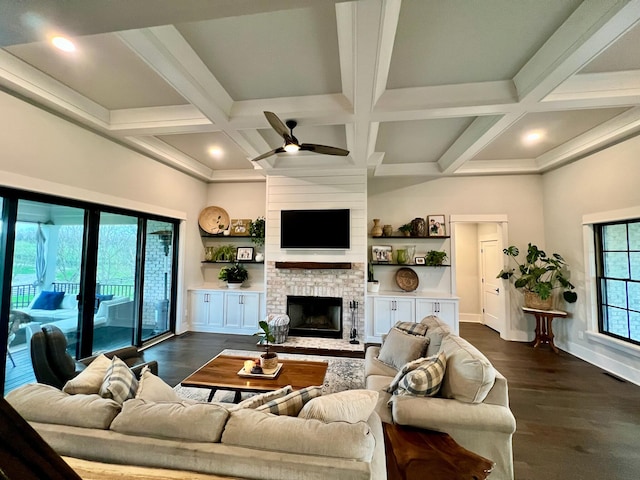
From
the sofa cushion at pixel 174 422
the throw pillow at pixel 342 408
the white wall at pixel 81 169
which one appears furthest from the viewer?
the white wall at pixel 81 169

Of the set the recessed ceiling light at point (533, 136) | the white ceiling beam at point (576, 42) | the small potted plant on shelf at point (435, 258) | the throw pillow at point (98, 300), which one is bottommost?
the throw pillow at point (98, 300)

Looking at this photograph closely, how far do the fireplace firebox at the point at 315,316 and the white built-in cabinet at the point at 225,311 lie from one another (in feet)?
2.07

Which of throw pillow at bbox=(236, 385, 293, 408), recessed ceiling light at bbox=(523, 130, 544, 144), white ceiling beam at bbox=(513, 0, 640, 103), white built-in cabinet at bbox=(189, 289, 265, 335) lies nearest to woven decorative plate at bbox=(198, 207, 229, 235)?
white built-in cabinet at bbox=(189, 289, 265, 335)

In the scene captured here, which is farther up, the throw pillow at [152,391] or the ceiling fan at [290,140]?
the ceiling fan at [290,140]

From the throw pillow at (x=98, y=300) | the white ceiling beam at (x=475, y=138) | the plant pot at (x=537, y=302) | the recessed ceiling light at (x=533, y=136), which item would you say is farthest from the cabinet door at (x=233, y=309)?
the recessed ceiling light at (x=533, y=136)

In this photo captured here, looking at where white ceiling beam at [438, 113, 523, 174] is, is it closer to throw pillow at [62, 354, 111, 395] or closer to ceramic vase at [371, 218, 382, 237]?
ceramic vase at [371, 218, 382, 237]

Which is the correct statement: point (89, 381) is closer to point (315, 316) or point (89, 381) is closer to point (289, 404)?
point (289, 404)

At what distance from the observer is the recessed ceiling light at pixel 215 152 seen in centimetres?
477

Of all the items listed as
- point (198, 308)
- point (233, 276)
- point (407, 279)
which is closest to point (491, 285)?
point (407, 279)

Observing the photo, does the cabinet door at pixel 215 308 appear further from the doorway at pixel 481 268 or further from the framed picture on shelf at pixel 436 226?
the doorway at pixel 481 268

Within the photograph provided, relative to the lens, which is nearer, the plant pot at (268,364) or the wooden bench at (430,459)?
the wooden bench at (430,459)

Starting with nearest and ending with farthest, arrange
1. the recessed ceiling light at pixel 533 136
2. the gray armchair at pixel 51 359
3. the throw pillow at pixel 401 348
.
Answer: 1. the gray armchair at pixel 51 359
2. the throw pillow at pixel 401 348
3. the recessed ceiling light at pixel 533 136

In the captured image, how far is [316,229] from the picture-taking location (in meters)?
5.21

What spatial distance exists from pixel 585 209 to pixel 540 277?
1322 mm
